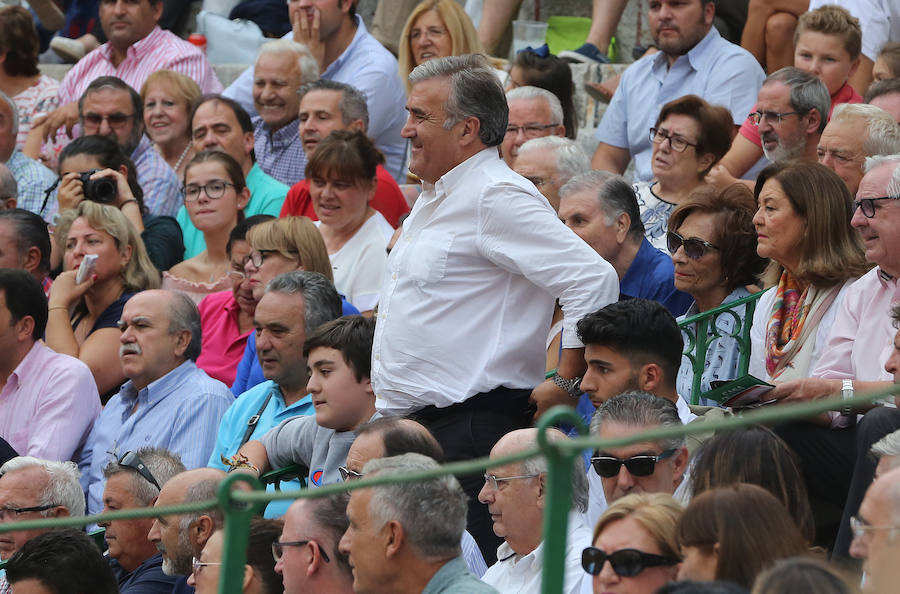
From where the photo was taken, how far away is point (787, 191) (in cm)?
554

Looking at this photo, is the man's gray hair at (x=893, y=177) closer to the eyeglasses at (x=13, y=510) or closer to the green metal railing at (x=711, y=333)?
the green metal railing at (x=711, y=333)

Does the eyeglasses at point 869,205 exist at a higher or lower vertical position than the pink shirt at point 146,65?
higher

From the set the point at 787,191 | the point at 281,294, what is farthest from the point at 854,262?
the point at 281,294

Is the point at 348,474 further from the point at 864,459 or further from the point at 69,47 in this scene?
the point at 69,47

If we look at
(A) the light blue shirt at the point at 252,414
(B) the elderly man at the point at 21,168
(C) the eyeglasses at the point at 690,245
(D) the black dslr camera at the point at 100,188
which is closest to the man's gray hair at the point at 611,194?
(C) the eyeglasses at the point at 690,245

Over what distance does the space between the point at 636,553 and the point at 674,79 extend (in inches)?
Result: 203

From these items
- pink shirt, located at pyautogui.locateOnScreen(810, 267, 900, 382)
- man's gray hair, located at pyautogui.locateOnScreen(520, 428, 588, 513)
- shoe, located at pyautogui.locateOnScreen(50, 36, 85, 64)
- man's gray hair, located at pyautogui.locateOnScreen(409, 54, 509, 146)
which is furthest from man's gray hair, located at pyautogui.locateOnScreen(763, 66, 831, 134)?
shoe, located at pyautogui.locateOnScreen(50, 36, 85, 64)

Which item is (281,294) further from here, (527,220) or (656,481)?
(656,481)

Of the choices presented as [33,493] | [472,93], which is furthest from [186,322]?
[472,93]

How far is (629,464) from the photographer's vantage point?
428 centimetres

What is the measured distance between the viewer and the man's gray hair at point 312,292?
19.9 ft

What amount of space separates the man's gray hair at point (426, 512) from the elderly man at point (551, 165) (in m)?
3.10

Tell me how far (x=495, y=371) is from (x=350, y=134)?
8.61 ft

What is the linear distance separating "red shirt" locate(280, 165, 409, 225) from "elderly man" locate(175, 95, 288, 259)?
1.10 ft
